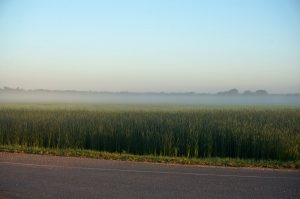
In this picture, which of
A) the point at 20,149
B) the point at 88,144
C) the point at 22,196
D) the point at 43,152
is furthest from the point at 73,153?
the point at 22,196

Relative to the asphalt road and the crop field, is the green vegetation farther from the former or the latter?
the asphalt road

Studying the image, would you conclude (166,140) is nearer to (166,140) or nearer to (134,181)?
(166,140)

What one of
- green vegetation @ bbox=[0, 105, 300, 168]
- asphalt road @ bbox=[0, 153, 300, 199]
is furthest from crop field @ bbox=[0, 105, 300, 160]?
asphalt road @ bbox=[0, 153, 300, 199]

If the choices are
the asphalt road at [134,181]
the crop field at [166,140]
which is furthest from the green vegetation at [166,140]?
the asphalt road at [134,181]

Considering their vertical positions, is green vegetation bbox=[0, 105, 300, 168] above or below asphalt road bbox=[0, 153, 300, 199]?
above

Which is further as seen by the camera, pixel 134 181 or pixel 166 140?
pixel 166 140

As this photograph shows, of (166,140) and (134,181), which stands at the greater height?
(166,140)

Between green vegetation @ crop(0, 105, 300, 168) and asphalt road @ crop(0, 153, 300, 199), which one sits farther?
green vegetation @ crop(0, 105, 300, 168)

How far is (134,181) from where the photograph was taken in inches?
424

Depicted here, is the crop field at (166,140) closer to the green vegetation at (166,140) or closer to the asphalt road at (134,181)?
the green vegetation at (166,140)

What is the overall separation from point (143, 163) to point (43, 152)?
451 centimetres

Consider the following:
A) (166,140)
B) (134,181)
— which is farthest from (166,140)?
(134,181)

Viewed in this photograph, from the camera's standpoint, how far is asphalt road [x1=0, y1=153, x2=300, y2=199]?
9539mm

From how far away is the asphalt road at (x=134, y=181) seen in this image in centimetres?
954
